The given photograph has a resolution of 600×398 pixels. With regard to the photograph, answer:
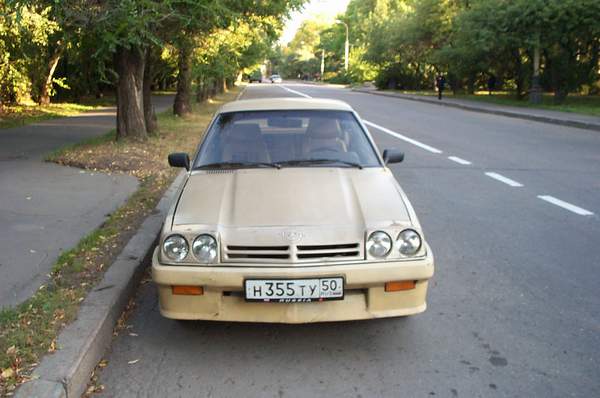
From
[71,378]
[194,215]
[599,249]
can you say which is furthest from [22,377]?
[599,249]

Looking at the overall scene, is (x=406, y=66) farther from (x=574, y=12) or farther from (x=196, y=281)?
(x=196, y=281)

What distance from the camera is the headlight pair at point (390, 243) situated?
354 centimetres

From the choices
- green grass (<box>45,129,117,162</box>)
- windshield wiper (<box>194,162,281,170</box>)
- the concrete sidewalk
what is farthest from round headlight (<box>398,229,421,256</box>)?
green grass (<box>45,129,117,162</box>)

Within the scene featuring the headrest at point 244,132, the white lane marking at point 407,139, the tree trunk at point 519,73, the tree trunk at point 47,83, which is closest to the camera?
the headrest at point 244,132

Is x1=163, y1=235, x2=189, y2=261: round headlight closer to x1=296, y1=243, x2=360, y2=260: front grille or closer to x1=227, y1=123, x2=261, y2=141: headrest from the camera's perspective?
x1=296, y1=243, x2=360, y2=260: front grille

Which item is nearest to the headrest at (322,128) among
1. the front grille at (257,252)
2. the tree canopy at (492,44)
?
the front grille at (257,252)

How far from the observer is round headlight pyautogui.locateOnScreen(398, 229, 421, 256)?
3.61 m

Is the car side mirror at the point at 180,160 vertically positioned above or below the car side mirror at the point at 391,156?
below

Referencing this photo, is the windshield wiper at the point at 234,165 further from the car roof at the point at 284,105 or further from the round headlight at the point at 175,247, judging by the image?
the round headlight at the point at 175,247

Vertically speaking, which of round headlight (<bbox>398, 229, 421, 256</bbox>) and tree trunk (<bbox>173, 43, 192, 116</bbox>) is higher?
tree trunk (<bbox>173, 43, 192, 116</bbox>)

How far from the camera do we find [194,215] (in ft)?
12.3

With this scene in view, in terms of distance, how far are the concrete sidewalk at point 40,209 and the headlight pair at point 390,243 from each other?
2.51 metres

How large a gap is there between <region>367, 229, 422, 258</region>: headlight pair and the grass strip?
192cm

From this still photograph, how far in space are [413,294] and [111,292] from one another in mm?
2100
